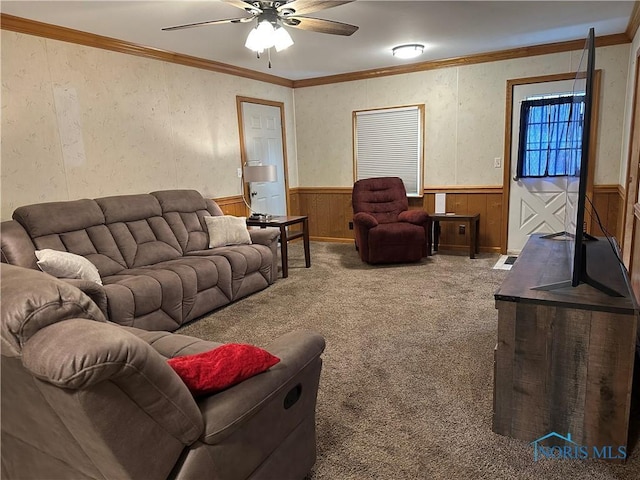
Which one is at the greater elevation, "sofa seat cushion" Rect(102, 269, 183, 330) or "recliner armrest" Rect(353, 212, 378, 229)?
"recliner armrest" Rect(353, 212, 378, 229)

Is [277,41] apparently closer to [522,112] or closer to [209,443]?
[209,443]

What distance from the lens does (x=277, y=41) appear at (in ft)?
10.2

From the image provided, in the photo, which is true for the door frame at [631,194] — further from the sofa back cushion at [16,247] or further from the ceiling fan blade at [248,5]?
the sofa back cushion at [16,247]

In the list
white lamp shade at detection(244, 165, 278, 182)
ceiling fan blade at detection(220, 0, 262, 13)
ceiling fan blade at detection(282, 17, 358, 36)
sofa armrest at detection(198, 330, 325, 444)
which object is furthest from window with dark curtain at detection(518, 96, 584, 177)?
sofa armrest at detection(198, 330, 325, 444)

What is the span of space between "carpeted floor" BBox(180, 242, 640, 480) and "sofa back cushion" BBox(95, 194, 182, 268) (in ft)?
2.40

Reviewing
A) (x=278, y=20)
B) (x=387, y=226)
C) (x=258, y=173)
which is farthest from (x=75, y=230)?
(x=387, y=226)

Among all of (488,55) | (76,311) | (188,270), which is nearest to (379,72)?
(488,55)

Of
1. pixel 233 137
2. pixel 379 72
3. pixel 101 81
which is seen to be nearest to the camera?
pixel 101 81

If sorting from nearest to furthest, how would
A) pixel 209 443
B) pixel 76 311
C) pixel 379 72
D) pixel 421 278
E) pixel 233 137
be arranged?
pixel 76 311 → pixel 209 443 → pixel 421 278 → pixel 233 137 → pixel 379 72

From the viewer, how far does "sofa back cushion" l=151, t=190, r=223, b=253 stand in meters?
4.01

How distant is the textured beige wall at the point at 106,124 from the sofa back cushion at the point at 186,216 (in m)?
0.37

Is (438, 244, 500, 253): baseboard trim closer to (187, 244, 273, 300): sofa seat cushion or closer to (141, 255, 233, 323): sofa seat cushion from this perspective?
(187, 244, 273, 300): sofa seat cushion

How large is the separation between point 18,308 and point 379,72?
5.51m

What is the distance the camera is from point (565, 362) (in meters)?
1.73
